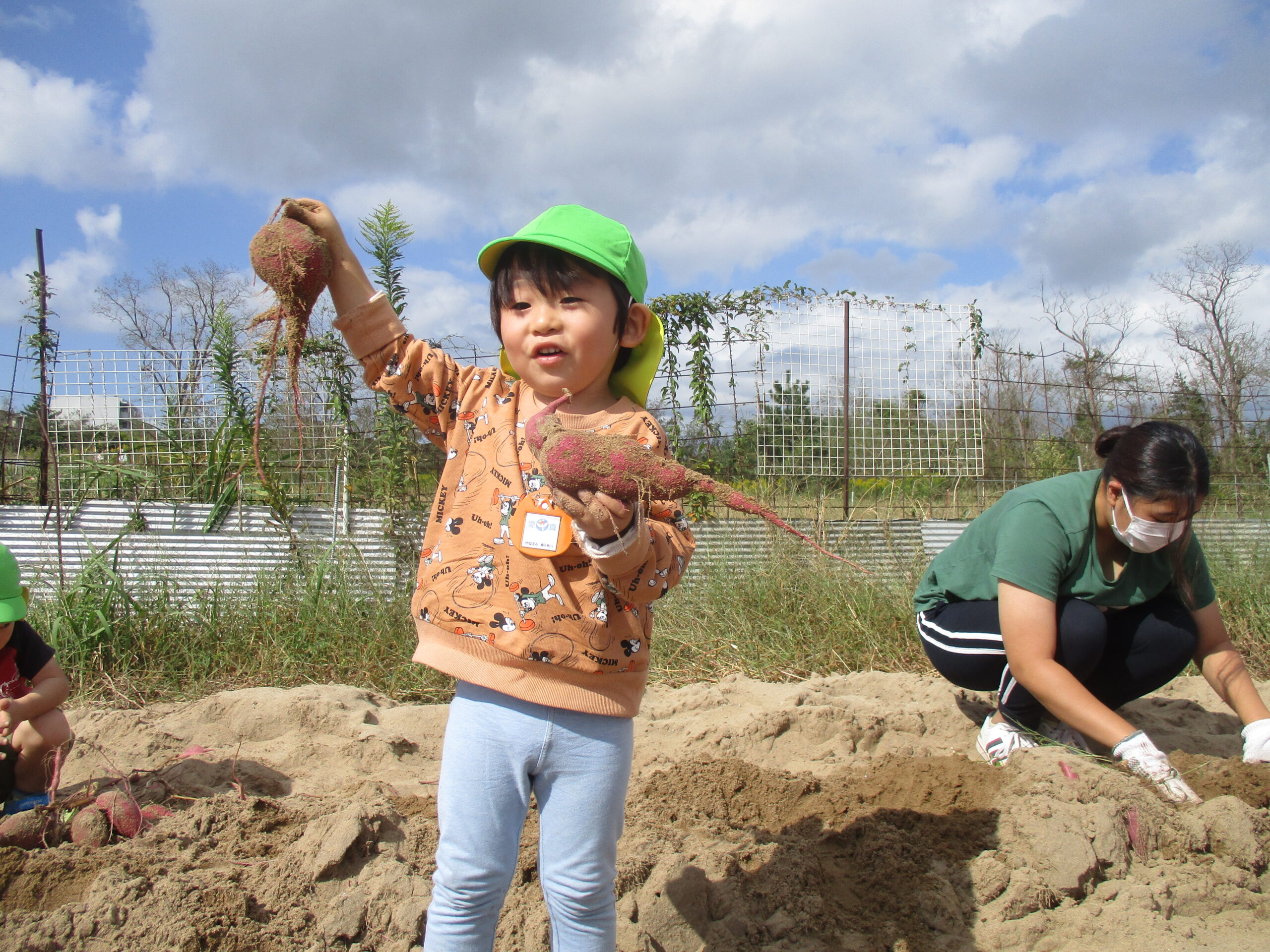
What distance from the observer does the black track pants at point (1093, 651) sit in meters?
2.51

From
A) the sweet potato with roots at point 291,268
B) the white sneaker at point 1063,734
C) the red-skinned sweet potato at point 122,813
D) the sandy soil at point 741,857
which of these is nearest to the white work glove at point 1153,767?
the sandy soil at point 741,857

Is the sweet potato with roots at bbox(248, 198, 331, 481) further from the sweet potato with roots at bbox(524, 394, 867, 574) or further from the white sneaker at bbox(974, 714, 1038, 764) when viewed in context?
the white sneaker at bbox(974, 714, 1038, 764)

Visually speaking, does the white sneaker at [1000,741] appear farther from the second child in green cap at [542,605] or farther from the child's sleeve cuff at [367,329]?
the child's sleeve cuff at [367,329]

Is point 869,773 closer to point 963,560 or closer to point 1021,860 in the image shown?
point 1021,860

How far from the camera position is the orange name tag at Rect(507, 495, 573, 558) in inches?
53.6

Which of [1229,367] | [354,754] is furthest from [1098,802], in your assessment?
[1229,367]

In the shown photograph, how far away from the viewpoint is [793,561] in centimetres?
421

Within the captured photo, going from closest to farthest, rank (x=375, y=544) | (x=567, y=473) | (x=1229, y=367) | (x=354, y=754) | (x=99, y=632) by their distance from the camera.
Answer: (x=567, y=473) → (x=354, y=754) → (x=99, y=632) → (x=375, y=544) → (x=1229, y=367)

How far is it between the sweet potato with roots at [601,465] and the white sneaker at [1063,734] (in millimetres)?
2081

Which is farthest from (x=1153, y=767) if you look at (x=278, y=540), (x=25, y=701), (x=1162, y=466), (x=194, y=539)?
(x=194, y=539)

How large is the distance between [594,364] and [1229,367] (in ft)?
64.0

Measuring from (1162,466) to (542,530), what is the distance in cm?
184

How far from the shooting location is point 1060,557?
2434 mm

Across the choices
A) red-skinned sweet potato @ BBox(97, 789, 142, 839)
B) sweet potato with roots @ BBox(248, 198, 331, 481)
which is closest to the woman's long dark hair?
sweet potato with roots @ BBox(248, 198, 331, 481)
